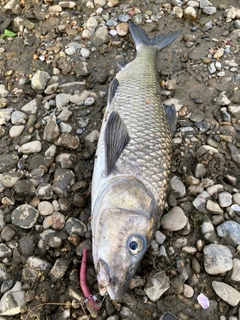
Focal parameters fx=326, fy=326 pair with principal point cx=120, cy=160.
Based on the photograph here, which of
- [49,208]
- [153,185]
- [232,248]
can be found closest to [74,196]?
[49,208]

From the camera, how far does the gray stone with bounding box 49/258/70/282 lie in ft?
10.7

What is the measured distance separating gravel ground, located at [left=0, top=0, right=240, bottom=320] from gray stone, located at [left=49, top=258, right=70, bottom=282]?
19mm

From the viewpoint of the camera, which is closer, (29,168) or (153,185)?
(153,185)

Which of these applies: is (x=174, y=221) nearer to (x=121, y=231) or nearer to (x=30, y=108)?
(x=121, y=231)

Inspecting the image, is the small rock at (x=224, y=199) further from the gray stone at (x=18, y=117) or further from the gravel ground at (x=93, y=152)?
the gray stone at (x=18, y=117)

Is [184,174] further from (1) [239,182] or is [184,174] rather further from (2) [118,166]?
(2) [118,166]

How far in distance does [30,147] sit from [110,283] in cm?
203

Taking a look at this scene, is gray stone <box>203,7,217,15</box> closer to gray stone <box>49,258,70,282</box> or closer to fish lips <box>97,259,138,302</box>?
fish lips <box>97,259,138,302</box>

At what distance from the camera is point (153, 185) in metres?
3.31

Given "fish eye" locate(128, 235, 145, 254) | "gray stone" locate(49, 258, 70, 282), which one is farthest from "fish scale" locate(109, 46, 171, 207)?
"gray stone" locate(49, 258, 70, 282)

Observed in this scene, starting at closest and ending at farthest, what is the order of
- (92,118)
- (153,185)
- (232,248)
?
1. (153,185)
2. (232,248)
3. (92,118)

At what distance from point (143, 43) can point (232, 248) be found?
10.5ft

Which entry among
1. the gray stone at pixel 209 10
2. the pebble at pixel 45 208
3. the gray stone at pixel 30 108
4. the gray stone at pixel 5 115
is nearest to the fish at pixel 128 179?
the pebble at pixel 45 208

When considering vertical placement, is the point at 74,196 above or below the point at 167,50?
below
